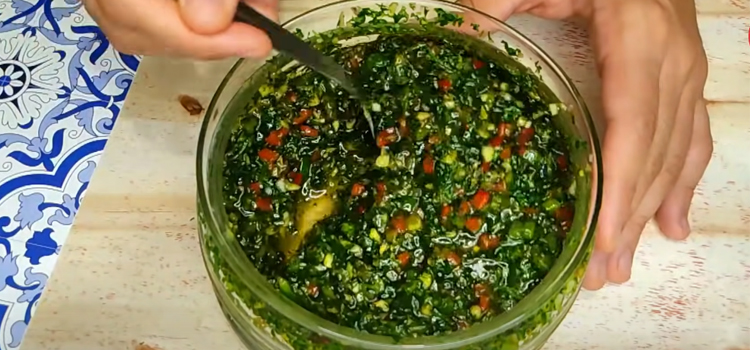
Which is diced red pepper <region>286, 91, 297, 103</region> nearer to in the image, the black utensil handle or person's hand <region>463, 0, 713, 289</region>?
the black utensil handle

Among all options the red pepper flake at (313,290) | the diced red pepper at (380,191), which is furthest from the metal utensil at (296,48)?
the red pepper flake at (313,290)

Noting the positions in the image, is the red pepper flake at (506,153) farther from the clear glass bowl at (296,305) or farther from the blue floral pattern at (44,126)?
the blue floral pattern at (44,126)

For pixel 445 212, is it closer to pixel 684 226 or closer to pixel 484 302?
pixel 484 302

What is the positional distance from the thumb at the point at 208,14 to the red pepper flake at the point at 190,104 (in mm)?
425

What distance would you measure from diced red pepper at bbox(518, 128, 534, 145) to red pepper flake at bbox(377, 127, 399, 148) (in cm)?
16

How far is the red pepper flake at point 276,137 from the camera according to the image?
1105mm

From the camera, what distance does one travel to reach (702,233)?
1.27 metres

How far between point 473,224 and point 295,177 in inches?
8.8

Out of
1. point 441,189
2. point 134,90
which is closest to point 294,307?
point 441,189

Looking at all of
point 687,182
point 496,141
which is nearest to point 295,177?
point 496,141

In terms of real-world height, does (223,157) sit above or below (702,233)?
above

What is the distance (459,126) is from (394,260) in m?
0.21

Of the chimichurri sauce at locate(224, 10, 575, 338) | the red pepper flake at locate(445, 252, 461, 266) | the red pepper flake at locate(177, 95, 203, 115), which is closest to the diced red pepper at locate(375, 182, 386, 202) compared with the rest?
the chimichurri sauce at locate(224, 10, 575, 338)

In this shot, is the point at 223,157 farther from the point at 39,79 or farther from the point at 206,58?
the point at 39,79
